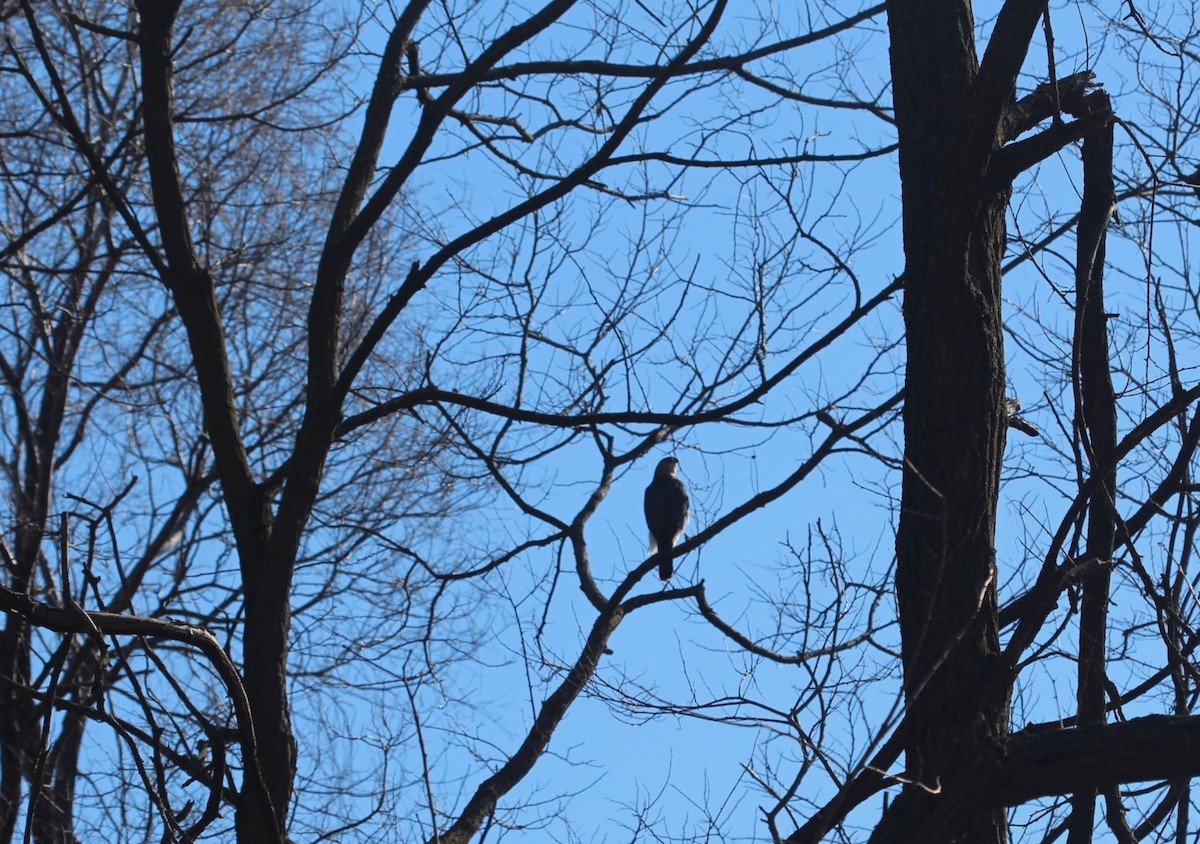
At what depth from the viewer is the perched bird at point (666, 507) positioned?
9531 mm

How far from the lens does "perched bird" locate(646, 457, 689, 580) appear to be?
9531 mm

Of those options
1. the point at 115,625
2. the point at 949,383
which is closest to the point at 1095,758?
the point at 949,383

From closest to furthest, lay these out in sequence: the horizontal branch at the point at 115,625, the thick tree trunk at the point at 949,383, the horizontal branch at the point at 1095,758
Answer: the horizontal branch at the point at 115,625, the horizontal branch at the point at 1095,758, the thick tree trunk at the point at 949,383

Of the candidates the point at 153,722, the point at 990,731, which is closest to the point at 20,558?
the point at 153,722

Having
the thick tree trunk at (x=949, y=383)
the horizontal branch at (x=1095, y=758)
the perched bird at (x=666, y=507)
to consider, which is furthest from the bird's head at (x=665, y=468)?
the horizontal branch at (x=1095, y=758)

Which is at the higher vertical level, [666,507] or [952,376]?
[666,507]

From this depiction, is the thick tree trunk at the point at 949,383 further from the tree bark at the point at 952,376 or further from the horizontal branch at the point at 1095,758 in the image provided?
the horizontal branch at the point at 1095,758

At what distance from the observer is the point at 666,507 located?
375 inches

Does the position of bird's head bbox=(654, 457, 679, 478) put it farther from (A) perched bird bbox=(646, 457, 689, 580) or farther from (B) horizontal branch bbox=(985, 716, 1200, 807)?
(B) horizontal branch bbox=(985, 716, 1200, 807)

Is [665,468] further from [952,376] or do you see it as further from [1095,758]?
[1095,758]

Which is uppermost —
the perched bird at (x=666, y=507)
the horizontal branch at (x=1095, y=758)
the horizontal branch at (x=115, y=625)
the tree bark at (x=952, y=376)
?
the perched bird at (x=666, y=507)

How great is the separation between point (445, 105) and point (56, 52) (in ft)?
13.6

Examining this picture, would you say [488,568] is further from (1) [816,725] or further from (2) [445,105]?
(1) [816,725]

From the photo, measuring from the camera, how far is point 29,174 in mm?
7234
